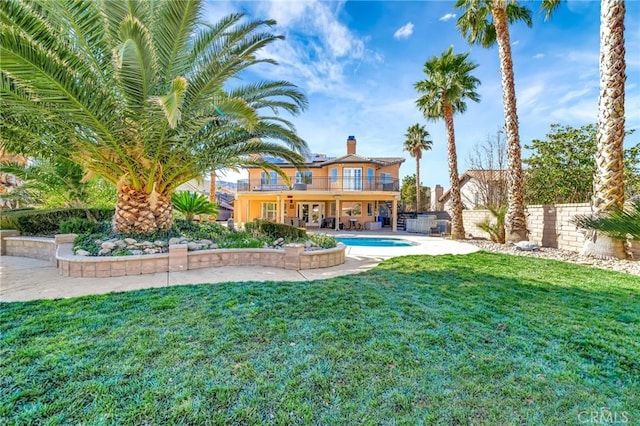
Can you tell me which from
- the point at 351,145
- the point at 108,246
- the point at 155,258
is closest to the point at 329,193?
the point at 351,145

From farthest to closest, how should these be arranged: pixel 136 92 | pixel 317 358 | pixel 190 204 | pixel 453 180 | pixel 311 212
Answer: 1. pixel 311 212
2. pixel 453 180
3. pixel 190 204
4. pixel 136 92
5. pixel 317 358

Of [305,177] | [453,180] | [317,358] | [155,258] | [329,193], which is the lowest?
[317,358]

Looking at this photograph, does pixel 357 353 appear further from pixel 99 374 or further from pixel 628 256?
pixel 628 256

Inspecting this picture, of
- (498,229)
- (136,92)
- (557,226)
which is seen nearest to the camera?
(136,92)

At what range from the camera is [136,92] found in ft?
19.7

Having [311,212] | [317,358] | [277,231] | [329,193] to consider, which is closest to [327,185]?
[329,193]

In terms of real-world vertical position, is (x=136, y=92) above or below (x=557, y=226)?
above

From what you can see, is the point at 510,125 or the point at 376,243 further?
the point at 376,243

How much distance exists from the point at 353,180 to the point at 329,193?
232 centimetres

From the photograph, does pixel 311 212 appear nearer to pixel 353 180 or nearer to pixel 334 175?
pixel 334 175

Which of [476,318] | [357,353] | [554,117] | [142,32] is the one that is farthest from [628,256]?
[554,117]

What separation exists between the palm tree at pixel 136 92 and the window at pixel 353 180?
13.5 metres

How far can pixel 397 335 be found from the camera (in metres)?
3.21

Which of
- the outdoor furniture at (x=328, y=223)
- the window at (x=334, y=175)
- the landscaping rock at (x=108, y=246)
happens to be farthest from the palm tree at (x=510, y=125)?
the landscaping rock at (x=108, y=246)
